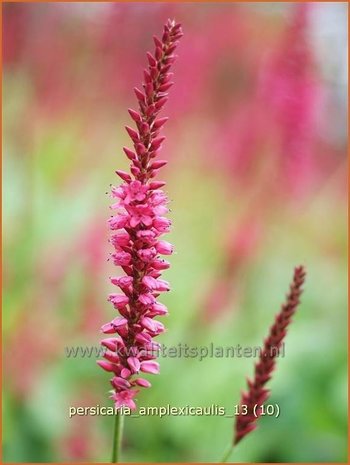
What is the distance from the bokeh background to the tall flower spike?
2.19 meters

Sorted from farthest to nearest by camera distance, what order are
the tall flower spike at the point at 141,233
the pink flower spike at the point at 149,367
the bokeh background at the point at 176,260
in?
the bokeh background at the point at 176,260 < the pink flower spike at the point at 149,367 < the tall flower spike at the point at 141,233

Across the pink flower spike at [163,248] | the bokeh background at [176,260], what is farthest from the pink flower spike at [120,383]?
the bokeh background at [176,260]

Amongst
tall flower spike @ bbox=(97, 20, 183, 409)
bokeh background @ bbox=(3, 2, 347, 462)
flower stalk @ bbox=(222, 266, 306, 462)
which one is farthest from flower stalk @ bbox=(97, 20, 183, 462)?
bokeh background @ bbox=(3, 2, 347, 462)

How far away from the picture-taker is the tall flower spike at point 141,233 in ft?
5.49

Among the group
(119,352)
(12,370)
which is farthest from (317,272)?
(119,352)

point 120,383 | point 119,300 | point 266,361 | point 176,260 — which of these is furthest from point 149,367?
point 176,260

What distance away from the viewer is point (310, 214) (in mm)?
9086

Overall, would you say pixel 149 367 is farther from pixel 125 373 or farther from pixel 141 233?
pixel 141 233

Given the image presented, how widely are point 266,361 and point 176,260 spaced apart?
432 cm

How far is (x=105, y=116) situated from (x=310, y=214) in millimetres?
3892

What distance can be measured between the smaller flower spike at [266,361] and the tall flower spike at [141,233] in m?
0.36

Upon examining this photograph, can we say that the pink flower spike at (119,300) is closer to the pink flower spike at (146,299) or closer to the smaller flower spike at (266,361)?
the pink flower spike at (146,299)

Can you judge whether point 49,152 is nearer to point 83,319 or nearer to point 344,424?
point 83,319

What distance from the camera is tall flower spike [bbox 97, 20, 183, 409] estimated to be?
167 centimetres
